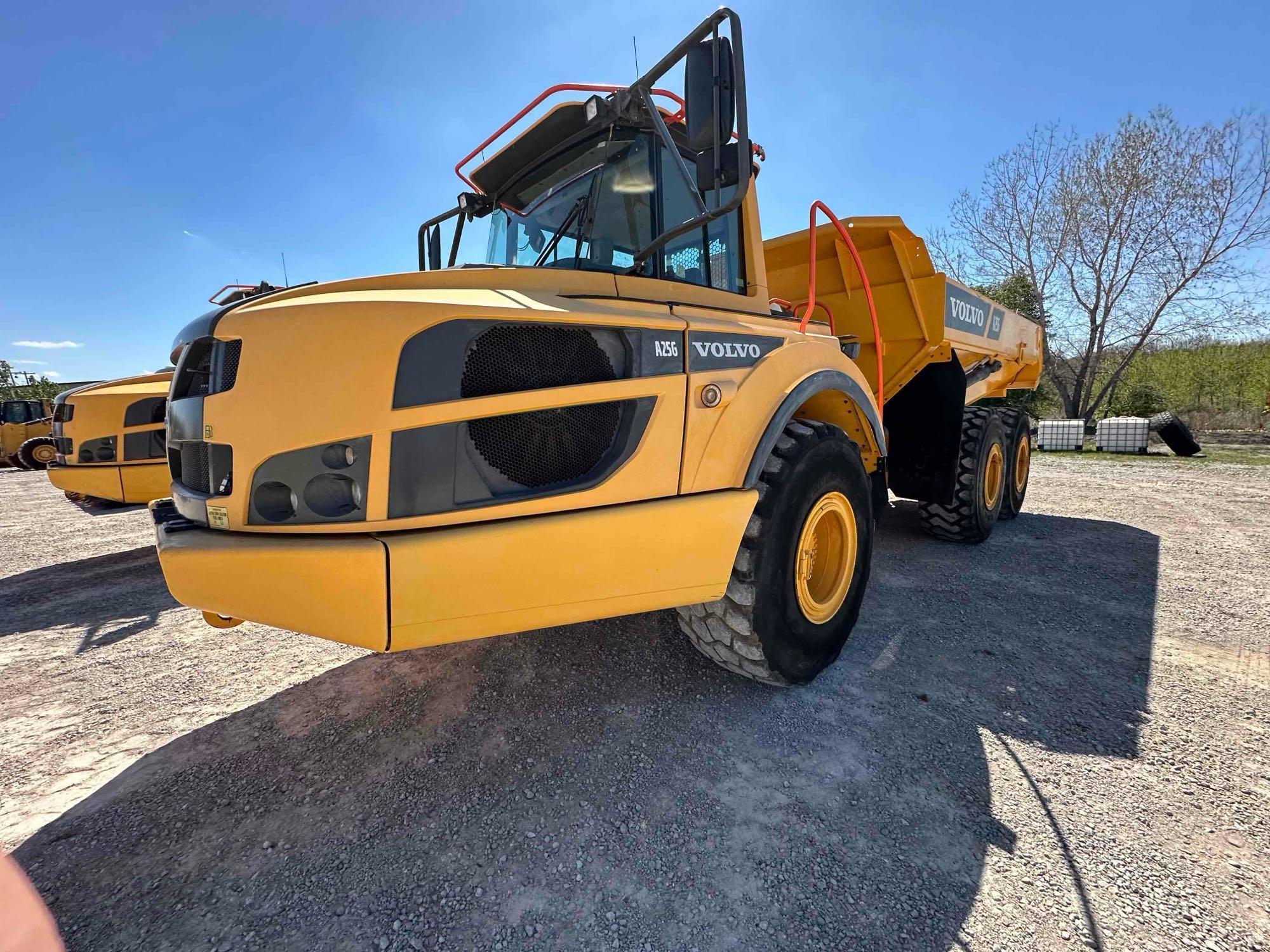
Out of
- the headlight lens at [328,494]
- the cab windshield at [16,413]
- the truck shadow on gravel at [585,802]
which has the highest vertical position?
the cab windshield at [16,413]

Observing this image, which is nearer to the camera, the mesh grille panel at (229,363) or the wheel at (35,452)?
the mesh grille panel at (229,363)

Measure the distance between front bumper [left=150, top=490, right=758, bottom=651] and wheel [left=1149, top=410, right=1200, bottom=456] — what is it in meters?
14.0

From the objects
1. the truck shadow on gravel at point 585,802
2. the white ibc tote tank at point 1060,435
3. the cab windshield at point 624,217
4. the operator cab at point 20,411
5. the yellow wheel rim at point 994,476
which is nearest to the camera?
the truck shadow on gravel at point 585,802

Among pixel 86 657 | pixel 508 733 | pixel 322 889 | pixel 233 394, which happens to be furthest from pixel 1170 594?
pixel 86 657

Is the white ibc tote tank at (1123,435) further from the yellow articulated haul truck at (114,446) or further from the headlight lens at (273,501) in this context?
the yellow articulated haul truck at (114,446)

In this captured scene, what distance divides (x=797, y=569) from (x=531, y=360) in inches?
55.8

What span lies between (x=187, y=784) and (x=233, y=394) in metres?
1.38

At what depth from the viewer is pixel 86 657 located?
10.2 feet

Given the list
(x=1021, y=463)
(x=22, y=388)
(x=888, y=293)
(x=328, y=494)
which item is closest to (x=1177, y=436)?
(x=1021, y=463)

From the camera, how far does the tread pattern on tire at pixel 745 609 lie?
222 centimetres

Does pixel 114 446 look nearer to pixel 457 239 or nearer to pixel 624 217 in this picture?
pixel 457 239

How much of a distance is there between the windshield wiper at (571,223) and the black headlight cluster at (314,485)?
1.24 m

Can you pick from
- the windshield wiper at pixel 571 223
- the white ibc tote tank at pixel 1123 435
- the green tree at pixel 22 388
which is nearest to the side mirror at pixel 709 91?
the windshield wiper at pixel 571 223

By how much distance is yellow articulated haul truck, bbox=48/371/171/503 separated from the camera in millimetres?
5836
